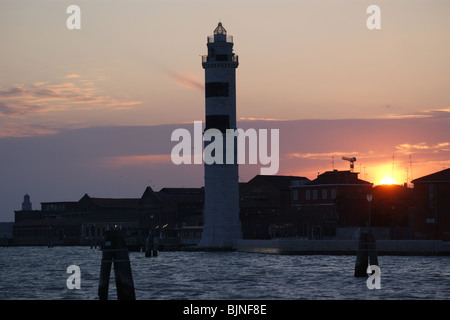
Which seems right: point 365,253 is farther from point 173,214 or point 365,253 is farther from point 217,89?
point 173,214

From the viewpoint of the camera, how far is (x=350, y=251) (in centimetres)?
6875

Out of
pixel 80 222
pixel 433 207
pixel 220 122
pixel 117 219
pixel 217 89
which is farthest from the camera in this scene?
pixel 80 222

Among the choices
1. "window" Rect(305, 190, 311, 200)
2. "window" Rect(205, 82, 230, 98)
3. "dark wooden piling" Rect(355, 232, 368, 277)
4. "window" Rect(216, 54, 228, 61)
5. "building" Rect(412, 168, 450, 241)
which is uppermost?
"window" Rect(216, 54, 228, 61)

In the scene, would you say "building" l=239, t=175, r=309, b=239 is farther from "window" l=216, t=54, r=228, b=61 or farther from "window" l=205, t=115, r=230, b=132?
"window" l=216, t=54, r=228, b=61

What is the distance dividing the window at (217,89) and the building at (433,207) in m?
18.6

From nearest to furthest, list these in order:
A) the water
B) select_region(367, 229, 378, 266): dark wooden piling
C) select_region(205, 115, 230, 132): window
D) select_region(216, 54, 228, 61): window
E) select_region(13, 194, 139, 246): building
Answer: the water < select_region(367, 229, 378, 266): dark wooden piling < select_region(205, 115, 230, 132): window < select_region(216, 54, 228, 61): window < select_region(13, 194, 139, 246): building

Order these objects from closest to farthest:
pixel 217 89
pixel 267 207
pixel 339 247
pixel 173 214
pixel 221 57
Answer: pixel 339 247 < pixel 217 89 < pixel 221 57 < pixel 267 207 < pixel 173 214

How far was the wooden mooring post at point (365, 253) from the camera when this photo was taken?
3666cm

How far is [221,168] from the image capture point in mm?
77562

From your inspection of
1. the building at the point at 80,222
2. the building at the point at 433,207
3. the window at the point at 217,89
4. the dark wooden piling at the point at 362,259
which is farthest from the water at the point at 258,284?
the building at the point at 80,222

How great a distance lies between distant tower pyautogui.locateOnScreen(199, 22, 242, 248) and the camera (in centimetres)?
7762

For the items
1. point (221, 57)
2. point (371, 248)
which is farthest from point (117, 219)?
point (371, 248)

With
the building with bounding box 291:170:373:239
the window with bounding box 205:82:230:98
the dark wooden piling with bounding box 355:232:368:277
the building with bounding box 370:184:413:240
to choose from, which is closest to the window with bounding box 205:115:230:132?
the window with bounding box 205:82:230:98

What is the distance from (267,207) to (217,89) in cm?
3103
